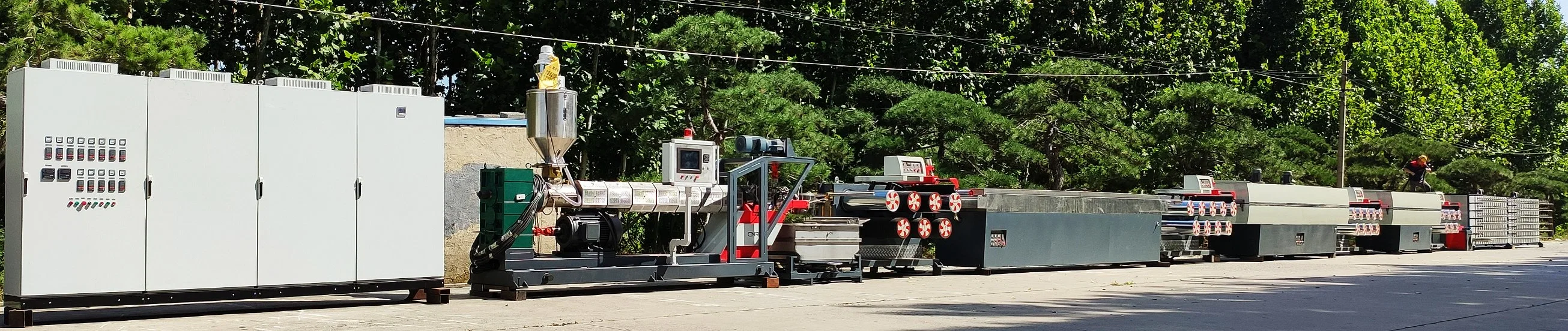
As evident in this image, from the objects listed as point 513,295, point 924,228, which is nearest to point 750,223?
point 924,228

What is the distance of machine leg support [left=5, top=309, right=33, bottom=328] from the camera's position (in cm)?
1227

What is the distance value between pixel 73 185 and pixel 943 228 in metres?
13.0

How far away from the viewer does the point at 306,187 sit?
14.2 metres

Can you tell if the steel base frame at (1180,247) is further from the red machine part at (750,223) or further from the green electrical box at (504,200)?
the green electrical box at (504,200)

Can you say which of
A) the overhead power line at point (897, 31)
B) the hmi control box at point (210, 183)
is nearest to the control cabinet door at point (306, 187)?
the hmi control box at point (210, 183)

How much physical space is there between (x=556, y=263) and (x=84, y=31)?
25.2 ft

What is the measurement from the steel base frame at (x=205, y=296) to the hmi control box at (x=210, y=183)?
0.17 ft

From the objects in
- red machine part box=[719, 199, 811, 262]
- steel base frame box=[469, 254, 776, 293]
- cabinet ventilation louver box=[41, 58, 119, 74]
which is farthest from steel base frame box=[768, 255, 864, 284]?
cabinet ventilation louver box=[41, 58, 119, 74]

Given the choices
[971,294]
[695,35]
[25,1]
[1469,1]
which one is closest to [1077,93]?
[695,35]

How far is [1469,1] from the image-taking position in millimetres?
80562

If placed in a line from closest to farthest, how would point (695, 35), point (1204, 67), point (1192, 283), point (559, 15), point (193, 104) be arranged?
1. point (193, 104)
2. point (1192, 283)
3. point (695, 35)
4. point (559, 15)
5. point (1204, 67)

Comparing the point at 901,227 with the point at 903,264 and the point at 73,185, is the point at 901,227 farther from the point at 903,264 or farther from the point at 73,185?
the point at 73,185

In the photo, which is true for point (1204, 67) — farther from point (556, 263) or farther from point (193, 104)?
point (193, 104)

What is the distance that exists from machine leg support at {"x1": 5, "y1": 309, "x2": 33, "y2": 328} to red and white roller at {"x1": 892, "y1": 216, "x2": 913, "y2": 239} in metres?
12.2
